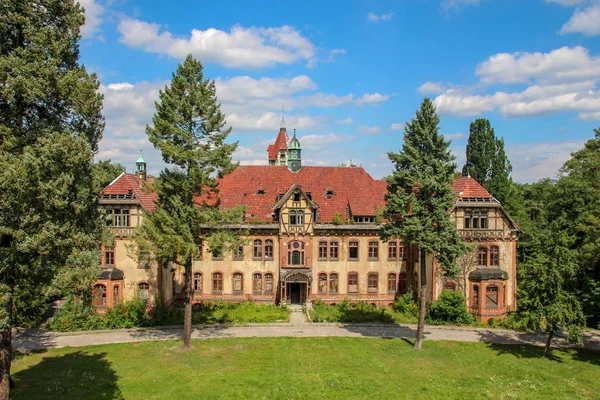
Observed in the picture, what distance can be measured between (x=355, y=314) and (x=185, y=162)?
56.7 ft

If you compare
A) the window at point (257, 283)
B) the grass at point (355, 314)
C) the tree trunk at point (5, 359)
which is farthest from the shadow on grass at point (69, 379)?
A: the grass at point (355, 314)

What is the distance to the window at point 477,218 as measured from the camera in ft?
111

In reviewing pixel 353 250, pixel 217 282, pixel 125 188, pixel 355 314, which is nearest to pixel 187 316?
pixel 217 282

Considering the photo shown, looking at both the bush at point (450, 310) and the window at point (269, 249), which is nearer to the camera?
the bush at point (450, 310)

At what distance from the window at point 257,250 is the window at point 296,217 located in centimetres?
323

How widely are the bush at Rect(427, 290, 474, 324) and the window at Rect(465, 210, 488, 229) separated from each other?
5.58 m

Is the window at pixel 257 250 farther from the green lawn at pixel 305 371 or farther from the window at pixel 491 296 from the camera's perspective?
the window at pixel 491 296

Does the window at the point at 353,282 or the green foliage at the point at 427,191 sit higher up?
the green foliage at the point at 427,191

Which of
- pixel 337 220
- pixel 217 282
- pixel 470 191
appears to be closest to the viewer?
pixel 470 191

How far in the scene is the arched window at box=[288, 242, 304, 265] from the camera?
36.2 m

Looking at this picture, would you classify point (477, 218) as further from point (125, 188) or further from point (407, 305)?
point (125, 188)

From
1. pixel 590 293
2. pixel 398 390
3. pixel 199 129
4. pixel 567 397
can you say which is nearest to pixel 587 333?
pixel 590 293

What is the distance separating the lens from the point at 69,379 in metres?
20.1

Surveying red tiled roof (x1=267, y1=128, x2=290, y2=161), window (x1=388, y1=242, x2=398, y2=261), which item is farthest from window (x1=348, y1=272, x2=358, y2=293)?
red tiled roof (x1=267, y1=128, x2=290, y2=161)
